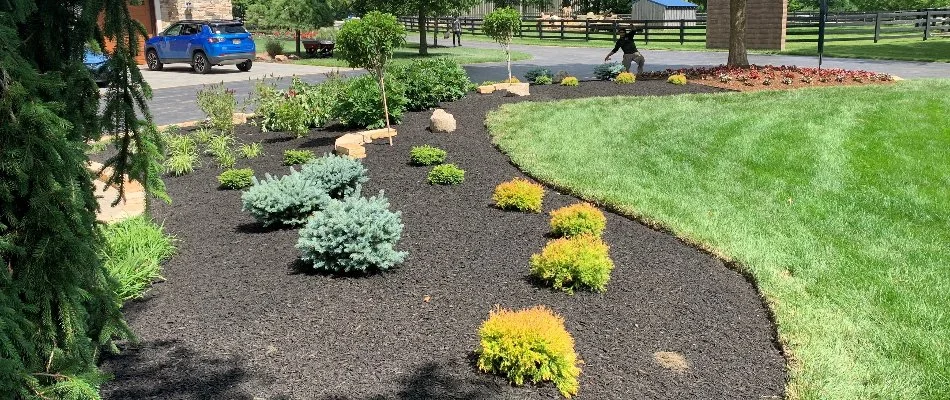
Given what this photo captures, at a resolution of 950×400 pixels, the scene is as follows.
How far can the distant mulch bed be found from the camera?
48.3 feet

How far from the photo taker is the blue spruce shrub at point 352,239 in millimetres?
5465

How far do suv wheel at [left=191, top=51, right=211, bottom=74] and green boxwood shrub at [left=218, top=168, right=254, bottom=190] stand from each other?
16.9m

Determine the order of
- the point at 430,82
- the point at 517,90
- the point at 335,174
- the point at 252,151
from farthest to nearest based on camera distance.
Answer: the point at 517,90 → the point at 430,82 → the point at 252,151 → the point at 335,174

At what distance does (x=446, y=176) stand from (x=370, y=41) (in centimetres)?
268

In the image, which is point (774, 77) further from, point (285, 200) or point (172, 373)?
point (172, 373)

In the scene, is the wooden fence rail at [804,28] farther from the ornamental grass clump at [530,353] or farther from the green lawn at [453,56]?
the ornamental grass clump at [530,353]

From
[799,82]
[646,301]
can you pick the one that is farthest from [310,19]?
[646,301]

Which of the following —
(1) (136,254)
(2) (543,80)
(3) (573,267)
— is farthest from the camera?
(2) (543,80)

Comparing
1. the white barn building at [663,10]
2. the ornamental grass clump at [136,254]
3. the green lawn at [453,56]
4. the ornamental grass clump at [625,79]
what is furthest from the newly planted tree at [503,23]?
the white barn building at [663,10]

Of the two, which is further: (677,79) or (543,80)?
(543,80)

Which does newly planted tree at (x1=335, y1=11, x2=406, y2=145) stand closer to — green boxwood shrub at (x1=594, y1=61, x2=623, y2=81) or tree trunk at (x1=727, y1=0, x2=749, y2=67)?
green boxwood shrub at (x1=594, y1=61, x2=623, y2=81)

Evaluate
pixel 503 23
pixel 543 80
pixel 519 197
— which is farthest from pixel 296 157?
pixel 543 80

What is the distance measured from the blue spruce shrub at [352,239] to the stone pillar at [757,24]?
27.3m

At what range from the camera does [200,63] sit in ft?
79.7
